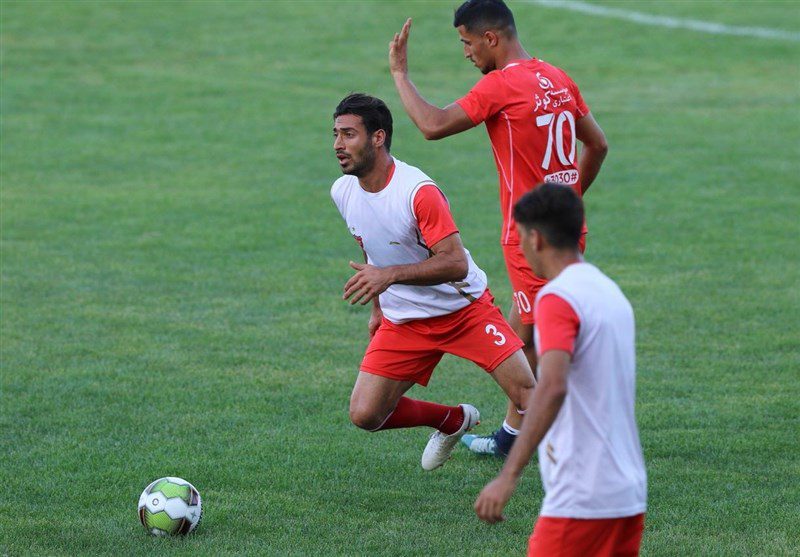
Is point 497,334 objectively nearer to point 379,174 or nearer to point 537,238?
point 379,174

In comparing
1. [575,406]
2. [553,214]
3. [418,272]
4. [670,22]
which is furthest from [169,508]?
[670,22]

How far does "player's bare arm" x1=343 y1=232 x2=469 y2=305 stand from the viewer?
6371mm

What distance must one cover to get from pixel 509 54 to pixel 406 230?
Answer: 54.7 inches

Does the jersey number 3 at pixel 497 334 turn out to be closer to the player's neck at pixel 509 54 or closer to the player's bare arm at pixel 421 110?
the player's bare arm at pixel 421 110

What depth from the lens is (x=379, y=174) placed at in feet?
22.9

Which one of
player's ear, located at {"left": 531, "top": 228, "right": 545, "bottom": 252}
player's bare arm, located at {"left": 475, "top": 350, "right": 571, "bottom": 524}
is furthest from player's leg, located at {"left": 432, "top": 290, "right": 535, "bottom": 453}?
player's bare arm, located at {"left": 475, "top": 350, "right": 571, "bottom": 524}

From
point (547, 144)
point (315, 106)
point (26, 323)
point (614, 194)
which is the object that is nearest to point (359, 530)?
point (547, 144)

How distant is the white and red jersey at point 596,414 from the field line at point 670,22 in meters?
30.9

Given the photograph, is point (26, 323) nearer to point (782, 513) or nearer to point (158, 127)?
point (782, 513)

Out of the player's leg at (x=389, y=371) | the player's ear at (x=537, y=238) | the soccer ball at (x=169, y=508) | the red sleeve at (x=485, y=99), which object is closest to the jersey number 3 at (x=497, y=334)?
the player's leg at (x=389, y=371)

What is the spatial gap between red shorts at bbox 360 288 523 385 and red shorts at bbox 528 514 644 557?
8.67 feet

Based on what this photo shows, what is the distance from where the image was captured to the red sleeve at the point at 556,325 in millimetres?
4234

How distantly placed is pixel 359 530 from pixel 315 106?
18847 mm

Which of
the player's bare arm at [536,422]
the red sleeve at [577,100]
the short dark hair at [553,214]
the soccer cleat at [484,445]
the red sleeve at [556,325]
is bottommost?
the soccer cleat at [484,445]
